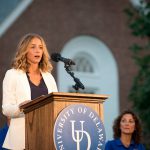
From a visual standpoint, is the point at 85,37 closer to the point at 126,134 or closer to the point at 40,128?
the point at 126,134

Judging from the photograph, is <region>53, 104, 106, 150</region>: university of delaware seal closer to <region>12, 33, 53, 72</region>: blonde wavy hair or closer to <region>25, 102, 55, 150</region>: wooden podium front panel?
<region>25, 102, 55, 150</region>: wooden podium front panel

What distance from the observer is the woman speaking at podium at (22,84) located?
6613 millimetres

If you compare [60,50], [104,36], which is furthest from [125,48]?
[60,50]

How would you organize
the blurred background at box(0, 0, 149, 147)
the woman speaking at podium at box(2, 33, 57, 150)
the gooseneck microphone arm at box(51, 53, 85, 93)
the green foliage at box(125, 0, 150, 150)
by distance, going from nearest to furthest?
the gooseneck microphone arm at box(51, 53, 85, 93)
the woman speaking at podium at box(2, 33, 57, 150)
the green foliage at box(125, 0, 150, 150)
the blurred background at box(0, 0, 149, 147)

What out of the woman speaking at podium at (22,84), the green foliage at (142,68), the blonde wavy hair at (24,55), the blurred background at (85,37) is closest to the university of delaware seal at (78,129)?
the woman speaking at podium at (22,84)

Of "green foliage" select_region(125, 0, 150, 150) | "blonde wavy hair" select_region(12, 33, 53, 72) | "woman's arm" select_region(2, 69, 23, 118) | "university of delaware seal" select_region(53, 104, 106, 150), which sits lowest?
"university of delaware seal" select_region(53, 104, 106, 150)

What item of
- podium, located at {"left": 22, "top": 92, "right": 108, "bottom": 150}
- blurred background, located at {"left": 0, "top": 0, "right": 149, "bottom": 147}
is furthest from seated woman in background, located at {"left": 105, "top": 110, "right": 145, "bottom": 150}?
blurred background, located at {"left": 0, "top": 0, "right": 149, "bottom": 147}

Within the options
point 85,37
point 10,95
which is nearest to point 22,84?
point 10,95

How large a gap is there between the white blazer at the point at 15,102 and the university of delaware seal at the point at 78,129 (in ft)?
2.21

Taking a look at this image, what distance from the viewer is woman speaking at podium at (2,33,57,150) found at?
260 inches

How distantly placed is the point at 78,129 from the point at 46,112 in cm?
29

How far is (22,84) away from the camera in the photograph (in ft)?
21.9

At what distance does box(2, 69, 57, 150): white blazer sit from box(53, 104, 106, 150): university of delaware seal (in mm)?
674

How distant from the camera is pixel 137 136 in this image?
9227 millimetres
